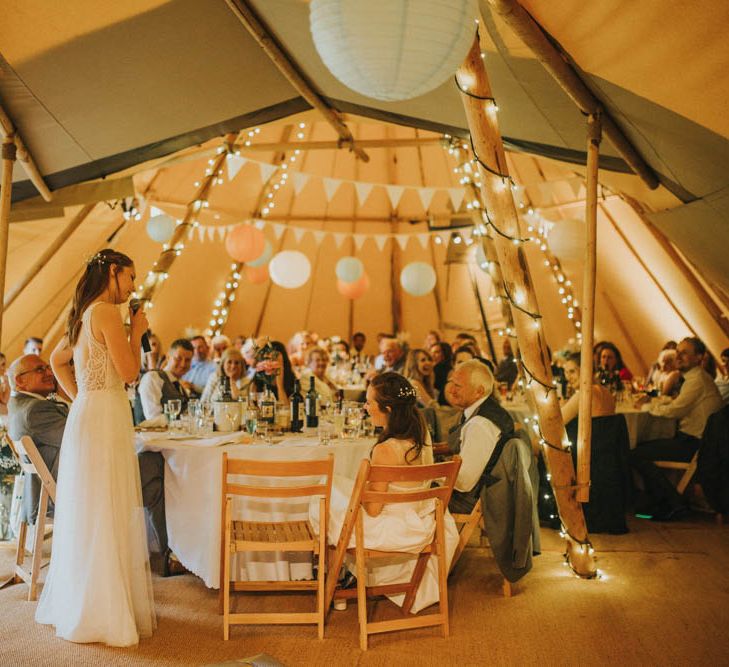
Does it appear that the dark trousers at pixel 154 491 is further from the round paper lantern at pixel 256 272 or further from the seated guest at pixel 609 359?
the round paper lantern at pixel 256 272

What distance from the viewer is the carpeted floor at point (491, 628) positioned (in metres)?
3.12

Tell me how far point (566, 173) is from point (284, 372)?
5.65 metres

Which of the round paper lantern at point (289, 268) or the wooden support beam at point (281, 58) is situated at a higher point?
the wooden support beam at point (281, 58)

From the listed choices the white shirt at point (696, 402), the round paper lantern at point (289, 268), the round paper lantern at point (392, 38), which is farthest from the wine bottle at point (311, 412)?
the round paper lantern at point (289, 268)

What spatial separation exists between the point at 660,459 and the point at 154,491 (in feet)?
12.7

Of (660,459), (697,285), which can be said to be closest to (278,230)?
(697,285)

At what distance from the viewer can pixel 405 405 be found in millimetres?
3500

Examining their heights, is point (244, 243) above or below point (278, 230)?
below

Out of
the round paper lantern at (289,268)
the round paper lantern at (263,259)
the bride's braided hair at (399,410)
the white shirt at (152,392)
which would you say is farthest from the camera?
the round paper lantern at (263,259)

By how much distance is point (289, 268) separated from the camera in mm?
9312

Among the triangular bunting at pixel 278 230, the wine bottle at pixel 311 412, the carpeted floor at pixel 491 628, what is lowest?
the carpeted floor at pixel 491 628

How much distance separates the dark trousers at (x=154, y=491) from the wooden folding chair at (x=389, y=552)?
1124 millimetres

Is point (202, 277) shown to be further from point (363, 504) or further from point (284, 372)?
point (363, 504)

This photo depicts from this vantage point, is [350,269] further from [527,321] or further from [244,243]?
[527,321]
